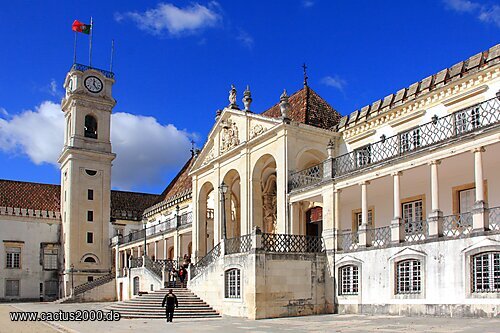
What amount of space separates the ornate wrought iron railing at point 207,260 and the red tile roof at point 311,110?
6727 mm

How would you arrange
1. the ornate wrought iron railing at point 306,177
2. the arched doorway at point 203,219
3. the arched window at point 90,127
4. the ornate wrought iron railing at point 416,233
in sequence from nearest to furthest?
the ornate wrought iron railing at point 416,233 < the ornate wrought iron railing at point 306,177 < the arched doorway at point 203,219 < the arched window at point 90,127

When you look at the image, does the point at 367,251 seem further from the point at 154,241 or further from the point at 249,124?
the point at 154,241

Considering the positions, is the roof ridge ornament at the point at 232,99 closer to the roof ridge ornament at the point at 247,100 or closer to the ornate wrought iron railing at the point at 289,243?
the roof ridge ornament at the point at 247,100

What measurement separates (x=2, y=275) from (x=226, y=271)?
32425mm

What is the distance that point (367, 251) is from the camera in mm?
21203

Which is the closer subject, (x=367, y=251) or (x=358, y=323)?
(x=358, y=323)

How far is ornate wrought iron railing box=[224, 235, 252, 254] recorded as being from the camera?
22.8 meters

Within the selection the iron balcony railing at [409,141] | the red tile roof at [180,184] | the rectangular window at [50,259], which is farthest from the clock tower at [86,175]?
the iron balcony railing at [409,141]

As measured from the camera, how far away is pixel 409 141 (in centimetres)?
2175

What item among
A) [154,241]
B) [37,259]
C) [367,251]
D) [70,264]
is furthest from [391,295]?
[37,259]

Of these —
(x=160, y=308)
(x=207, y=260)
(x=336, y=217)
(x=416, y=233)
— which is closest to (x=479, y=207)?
(x=416, y=233)

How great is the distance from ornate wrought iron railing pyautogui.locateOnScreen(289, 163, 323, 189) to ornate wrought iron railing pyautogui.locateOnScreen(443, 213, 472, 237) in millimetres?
6706

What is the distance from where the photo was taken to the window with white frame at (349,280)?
21761 millimetres

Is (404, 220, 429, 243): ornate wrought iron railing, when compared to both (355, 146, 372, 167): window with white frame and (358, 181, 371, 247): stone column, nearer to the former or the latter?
(358, 181, 371, 247): stone column
